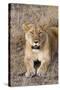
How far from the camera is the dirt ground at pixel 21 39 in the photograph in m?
1.62

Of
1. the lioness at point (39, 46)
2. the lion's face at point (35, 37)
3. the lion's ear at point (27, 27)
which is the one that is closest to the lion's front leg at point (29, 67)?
the lioness at point (39, 46)

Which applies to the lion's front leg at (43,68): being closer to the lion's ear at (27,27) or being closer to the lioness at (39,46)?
the lioness at (39,46)

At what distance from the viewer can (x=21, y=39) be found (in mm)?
1641

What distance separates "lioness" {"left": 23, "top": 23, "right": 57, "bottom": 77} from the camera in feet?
5.40

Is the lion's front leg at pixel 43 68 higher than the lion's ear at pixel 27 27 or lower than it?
lower

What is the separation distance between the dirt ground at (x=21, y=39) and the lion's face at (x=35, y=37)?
47 millimetres

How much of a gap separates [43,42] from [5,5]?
41cm

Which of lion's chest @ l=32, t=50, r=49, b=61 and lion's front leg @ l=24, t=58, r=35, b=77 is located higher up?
lion's chest @ l=32, t=50, r=49, b=61

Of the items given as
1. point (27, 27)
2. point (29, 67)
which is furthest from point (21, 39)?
point (29, 67)

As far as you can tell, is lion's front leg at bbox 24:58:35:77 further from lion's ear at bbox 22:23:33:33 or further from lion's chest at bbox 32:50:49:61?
lion's ear at bbox 22:23:33:33

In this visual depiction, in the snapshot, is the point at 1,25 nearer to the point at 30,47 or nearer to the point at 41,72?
the point at 30,47

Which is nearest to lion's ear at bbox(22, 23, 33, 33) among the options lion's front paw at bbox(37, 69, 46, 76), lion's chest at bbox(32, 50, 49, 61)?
lion's chest at bbox(32, 50, 49, 61)

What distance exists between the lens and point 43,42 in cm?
167

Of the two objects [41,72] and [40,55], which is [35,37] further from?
[41,72]
